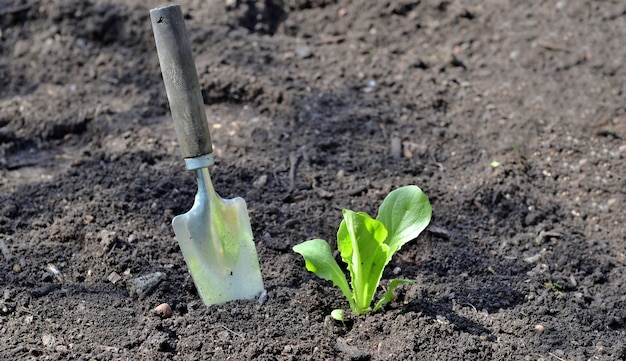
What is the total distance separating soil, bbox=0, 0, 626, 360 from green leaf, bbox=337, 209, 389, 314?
0.35ft

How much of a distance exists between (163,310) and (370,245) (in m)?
0.61

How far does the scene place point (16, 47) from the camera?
11.2ft

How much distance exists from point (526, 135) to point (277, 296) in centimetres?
141

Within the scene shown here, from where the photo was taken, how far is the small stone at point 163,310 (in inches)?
76.0

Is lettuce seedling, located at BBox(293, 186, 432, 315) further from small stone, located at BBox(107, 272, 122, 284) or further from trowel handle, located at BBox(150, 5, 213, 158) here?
small stone, located at BBox(107, 272, 122, 284)

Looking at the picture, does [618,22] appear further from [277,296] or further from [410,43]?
[277,296]

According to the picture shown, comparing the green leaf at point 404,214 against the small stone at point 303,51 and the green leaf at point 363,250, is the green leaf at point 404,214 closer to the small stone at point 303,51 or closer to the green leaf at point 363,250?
the green leaf at point 363,250

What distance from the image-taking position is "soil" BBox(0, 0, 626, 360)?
6.26 ft

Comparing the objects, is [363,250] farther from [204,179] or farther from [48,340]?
[48,340]

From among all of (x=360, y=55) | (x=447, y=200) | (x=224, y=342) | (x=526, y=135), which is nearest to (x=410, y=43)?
(x=360, y=55)

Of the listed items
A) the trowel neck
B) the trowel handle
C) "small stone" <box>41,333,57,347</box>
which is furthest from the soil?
the trowel handle

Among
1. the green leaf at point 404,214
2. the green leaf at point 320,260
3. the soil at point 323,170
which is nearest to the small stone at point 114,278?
the soil at point 323,170

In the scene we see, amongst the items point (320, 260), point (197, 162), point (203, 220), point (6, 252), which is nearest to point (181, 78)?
point (197, 162)

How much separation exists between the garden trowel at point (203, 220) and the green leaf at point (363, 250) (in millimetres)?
297
